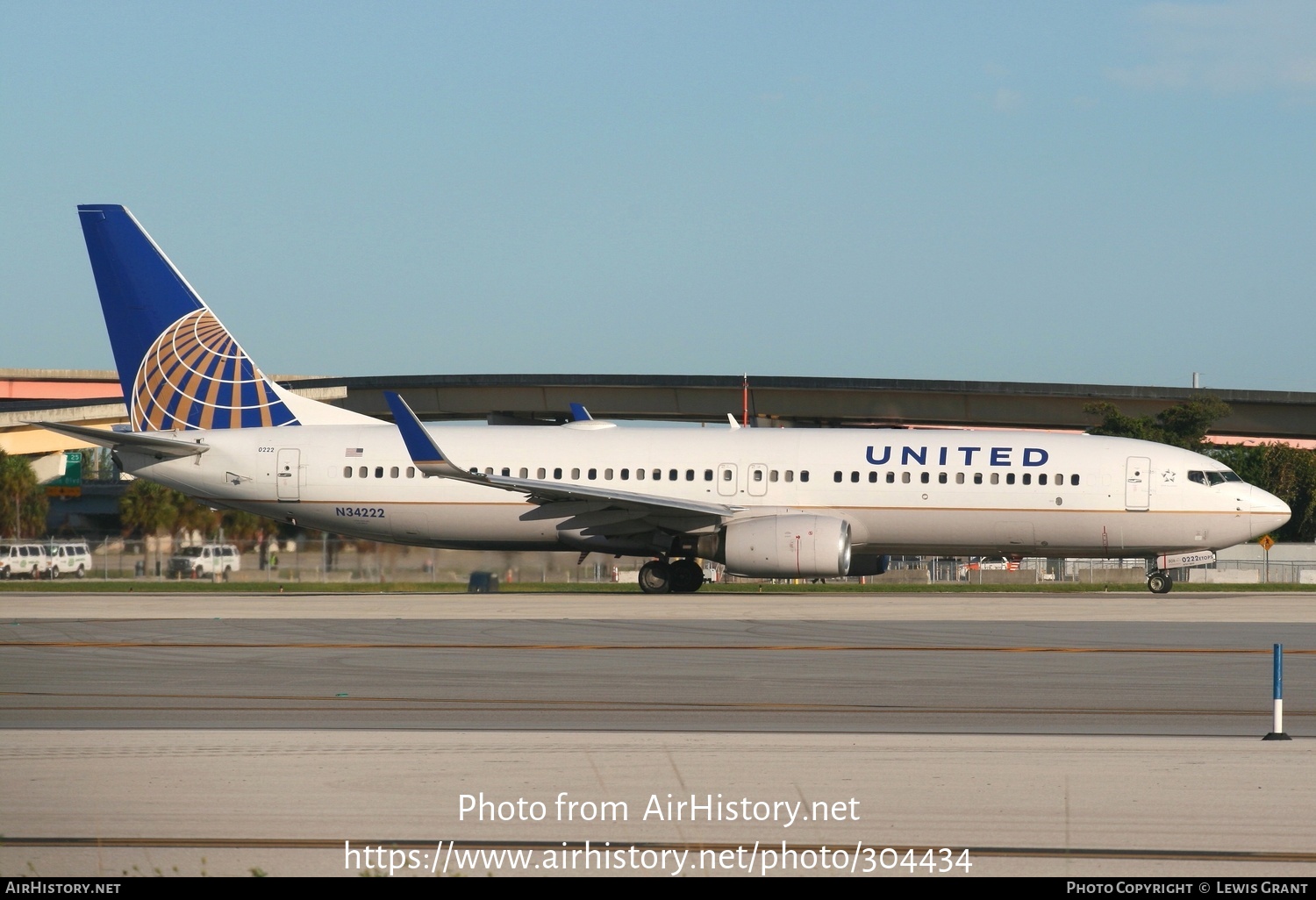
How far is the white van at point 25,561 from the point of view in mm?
47500

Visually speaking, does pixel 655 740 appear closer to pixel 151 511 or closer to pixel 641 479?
pixel 641 479

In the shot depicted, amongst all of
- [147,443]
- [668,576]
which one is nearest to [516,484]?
[668,576]

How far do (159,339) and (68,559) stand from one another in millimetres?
21266

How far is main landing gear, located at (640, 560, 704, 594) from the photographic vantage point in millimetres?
29812

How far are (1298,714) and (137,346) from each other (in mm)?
26015

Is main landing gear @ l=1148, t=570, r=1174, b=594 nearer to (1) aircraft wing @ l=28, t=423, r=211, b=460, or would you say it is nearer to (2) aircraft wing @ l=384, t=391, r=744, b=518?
(2) aircraft wing @ l=384, t=391, r=744, b=518

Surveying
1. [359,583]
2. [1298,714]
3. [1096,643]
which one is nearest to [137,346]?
[359,583]

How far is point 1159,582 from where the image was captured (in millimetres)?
30234

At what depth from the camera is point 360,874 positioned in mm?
6344

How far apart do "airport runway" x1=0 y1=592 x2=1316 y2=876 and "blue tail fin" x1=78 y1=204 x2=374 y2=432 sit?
1154 centimetres

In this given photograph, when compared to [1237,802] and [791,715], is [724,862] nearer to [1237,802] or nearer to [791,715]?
[1237,802]

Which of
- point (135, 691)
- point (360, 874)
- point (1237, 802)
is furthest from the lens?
point (135, 691)

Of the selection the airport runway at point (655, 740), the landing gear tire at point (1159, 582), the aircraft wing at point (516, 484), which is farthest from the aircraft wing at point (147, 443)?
the landing gear tire at point (1159, 582)

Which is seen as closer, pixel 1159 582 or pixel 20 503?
pixel 1159 582
